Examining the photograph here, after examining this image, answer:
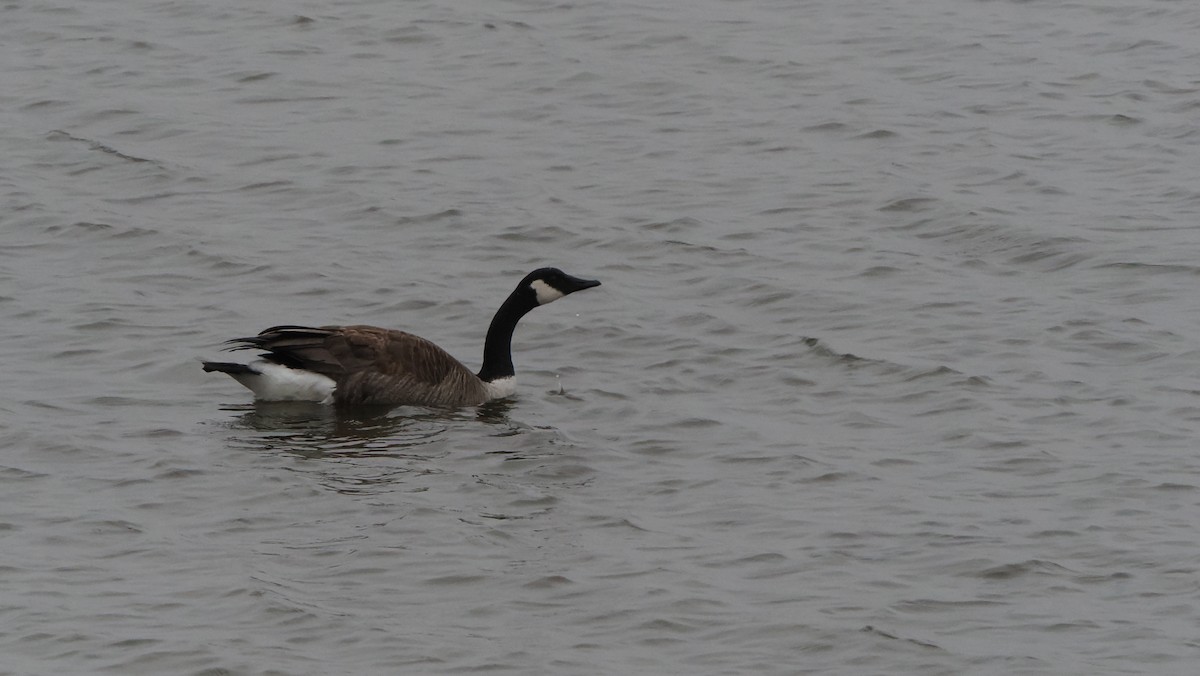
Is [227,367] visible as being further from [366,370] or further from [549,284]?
[549,284]

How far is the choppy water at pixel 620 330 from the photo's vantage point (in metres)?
8.49

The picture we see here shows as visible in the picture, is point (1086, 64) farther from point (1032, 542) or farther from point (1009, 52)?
point (1032, 542)

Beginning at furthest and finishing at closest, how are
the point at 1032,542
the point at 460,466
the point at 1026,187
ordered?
1. the point at 1026,187
2. the point at 460,466
3. the point at 1032,542

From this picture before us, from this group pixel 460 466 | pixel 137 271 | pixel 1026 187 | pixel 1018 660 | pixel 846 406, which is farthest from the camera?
pixel 1026 187

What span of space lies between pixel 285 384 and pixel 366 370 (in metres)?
0.54

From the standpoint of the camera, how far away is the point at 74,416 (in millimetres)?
11312

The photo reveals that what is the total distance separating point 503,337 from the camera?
1256 cm

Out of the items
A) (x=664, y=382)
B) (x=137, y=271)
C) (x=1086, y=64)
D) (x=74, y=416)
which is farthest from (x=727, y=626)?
(x=1086, y=64)

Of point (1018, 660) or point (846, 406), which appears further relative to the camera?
point (846, 406)

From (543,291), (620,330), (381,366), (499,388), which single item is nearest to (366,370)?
(381,366)

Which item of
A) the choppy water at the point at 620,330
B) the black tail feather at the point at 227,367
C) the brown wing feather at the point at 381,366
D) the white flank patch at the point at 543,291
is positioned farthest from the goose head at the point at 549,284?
the black tail feather at the point at 227,367

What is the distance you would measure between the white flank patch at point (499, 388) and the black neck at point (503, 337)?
31 mm

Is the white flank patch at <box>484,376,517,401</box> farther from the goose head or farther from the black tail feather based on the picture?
the black tail feather

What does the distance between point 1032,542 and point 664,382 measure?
11.6 feet
